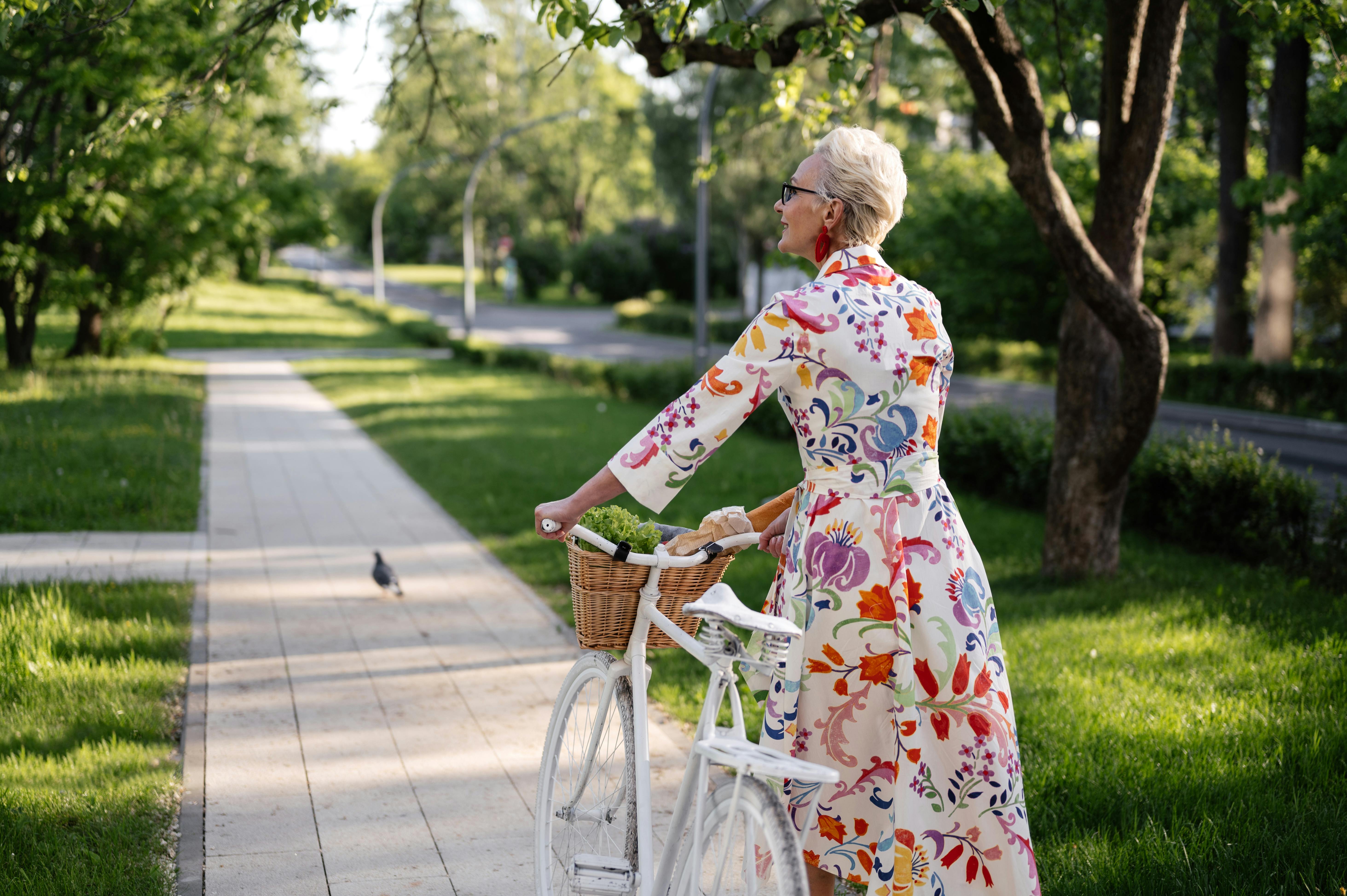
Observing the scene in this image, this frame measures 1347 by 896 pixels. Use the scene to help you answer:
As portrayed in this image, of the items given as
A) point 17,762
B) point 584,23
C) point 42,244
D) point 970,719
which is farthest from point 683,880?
point 42,244

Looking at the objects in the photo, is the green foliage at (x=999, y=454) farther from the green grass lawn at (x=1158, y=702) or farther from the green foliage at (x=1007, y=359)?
the green foliage at (x=1007, y=359)

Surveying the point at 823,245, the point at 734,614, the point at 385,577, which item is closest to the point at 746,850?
the point at 734,614

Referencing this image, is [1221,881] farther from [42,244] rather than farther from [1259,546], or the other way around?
[42,244]

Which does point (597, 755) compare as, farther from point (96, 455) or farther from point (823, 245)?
point (96, 455)

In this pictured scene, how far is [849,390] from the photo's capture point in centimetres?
234

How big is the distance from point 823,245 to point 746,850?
128cm

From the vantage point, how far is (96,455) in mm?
10688

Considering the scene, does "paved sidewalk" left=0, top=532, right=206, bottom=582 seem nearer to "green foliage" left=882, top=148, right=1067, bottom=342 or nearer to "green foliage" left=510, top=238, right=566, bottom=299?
"green foliage" left=882, top=148, right=1067, bottom=342

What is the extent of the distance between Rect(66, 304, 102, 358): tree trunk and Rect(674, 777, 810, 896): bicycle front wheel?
21677mm

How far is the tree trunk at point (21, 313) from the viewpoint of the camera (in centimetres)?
1717

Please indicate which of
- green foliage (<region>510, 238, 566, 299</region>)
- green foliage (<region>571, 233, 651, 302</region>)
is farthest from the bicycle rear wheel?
green foliage (<region>510, 238, 566, 299</region>)

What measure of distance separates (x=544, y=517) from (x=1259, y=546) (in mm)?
6547

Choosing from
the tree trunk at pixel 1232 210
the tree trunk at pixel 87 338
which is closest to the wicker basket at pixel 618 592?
the tree trunk at pixel 1232 210

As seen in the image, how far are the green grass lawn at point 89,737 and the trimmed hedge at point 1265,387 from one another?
14.4 metres
